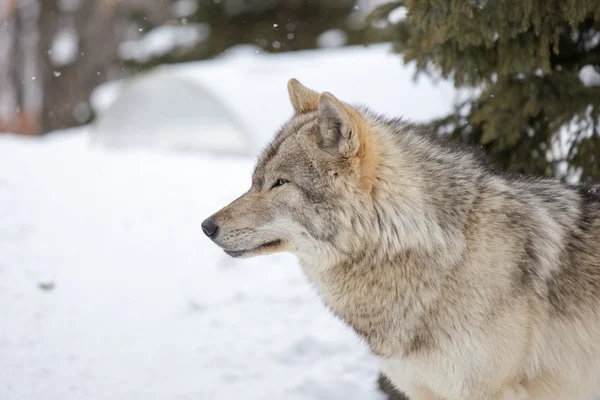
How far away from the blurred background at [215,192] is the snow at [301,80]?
0.04 m

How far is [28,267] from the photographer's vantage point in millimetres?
6379

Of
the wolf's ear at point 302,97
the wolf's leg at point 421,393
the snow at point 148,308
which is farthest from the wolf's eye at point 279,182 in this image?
the snow at point 148,308

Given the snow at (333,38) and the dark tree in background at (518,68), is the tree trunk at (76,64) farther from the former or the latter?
the dark tree in background at (518,68)

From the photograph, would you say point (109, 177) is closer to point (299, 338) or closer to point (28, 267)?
point (28, 267)

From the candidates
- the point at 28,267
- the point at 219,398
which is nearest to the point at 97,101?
the point at 28,267

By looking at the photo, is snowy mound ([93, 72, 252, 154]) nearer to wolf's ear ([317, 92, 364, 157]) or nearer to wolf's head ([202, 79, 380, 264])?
wolf's head ([202, 79, 380, 264])

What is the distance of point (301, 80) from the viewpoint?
37.8 feet

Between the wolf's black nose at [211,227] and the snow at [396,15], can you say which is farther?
the snow at [396,15]

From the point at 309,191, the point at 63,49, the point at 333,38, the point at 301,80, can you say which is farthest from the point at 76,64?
the point at 309,191

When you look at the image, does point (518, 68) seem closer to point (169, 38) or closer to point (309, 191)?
point (309, 191)

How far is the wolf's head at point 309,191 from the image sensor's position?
3371 millimetres

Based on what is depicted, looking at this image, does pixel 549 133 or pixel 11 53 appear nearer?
pixel 549 133

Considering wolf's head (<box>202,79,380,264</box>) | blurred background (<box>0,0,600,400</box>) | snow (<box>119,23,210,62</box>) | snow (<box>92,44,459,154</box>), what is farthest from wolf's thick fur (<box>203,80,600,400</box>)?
snow (<box>119,23,210,62</box>)

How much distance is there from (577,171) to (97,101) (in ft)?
39.9
